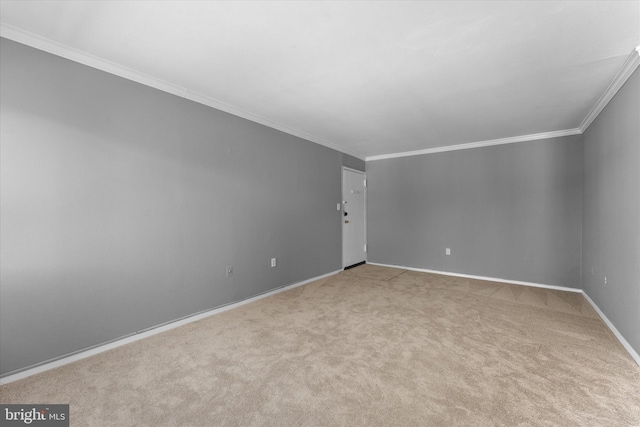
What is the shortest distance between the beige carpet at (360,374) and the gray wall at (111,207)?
338 millimetres

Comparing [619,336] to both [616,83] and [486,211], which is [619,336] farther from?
[486,211]

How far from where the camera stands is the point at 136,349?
2.38 m

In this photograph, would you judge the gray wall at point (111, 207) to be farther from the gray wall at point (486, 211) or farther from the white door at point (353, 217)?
the gray wall at point (486, 211)

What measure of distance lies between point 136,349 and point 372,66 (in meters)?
3.21

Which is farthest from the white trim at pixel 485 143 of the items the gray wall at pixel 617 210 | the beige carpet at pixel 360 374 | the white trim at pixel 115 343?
the white trim at pixel 115 343

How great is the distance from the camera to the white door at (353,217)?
18.1 feet

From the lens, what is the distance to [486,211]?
15.9 ft

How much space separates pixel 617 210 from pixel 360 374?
2.95m

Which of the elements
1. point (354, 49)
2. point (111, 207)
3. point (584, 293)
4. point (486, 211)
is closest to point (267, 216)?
point (111, 207)

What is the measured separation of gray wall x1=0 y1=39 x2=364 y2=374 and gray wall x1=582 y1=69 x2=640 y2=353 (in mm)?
3727

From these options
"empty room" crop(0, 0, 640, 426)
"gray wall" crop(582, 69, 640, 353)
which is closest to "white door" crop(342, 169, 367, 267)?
→ "empty room" crop(0, 0, 640, 426)

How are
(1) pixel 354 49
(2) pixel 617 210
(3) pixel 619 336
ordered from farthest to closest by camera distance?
(2) pixel 617 210, (3) pixel 619 336, (1) pixel 354 49

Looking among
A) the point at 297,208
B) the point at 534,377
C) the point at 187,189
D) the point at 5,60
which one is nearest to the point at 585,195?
the point at 534,377

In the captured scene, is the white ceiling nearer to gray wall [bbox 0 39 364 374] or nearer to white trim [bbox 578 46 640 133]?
white trim [bbox 578 46 640 133]
